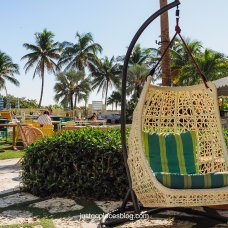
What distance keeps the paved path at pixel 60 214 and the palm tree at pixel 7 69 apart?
141ft

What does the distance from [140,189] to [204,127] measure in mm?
1225

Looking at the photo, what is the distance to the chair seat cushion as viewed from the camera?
8.48ft

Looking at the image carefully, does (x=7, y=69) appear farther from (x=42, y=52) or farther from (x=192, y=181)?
(x=192, y=181)

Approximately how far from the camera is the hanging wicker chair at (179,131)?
251 cm

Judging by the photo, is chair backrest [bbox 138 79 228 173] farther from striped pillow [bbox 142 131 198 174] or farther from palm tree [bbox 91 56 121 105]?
palm tree [bbox 91 56 121 105]

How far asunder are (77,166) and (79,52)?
129ft

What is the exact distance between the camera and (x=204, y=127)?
3.57 m

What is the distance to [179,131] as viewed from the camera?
370 centimetres

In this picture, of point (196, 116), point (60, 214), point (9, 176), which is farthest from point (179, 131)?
point (9, 176)

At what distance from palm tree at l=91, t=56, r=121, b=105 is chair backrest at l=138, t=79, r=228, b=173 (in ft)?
146

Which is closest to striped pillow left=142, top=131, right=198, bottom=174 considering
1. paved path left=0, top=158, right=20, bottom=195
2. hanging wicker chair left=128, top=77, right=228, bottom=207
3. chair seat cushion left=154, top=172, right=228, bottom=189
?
hanging wicker chair left=128, top=77, right=228, bottom=207

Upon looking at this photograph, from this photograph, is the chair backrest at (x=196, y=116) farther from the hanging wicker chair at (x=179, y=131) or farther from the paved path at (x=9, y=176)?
the paved path at (x=9, y=176)

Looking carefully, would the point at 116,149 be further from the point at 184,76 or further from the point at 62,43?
the point at 62,43

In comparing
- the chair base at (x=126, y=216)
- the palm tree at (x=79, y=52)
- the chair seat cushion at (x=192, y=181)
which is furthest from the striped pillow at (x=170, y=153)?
the palm tree at (x=79, y=52)
